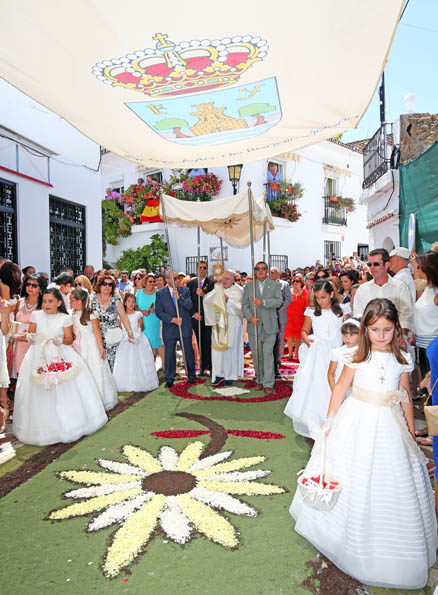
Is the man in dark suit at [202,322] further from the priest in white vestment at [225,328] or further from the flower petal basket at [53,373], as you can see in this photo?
the flower petal basket at [53,373]

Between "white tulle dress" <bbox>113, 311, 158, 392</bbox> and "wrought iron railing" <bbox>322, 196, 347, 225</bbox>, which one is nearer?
"white tulle dress" <bbox>113, 311, 158, 392</bbox>

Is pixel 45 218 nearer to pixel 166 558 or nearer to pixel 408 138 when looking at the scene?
pixel 408 138

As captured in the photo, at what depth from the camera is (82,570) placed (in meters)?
2.83

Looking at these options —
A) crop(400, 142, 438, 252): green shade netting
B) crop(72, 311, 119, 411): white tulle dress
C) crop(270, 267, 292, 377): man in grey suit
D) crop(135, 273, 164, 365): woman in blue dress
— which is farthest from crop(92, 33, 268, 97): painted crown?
crop(400, 142, 438, 252): green shade netting

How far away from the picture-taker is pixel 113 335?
6836 mm

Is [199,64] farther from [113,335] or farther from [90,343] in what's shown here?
[113,335]

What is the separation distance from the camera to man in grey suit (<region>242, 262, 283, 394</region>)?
23.4ft

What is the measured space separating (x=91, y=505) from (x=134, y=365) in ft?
12.2

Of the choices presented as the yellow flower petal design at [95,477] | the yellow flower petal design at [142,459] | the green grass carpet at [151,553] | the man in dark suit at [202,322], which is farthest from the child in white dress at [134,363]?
the yellow flower petal design at [95,477]

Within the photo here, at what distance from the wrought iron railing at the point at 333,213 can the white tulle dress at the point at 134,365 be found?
56.0 ft

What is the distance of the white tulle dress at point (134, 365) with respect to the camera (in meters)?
7.22

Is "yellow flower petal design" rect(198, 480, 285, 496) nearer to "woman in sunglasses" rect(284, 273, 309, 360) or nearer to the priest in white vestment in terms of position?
the priest in white vestment

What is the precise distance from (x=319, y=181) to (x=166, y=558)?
21.6 metres

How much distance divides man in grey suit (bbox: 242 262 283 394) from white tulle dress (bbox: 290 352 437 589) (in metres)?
4.09
